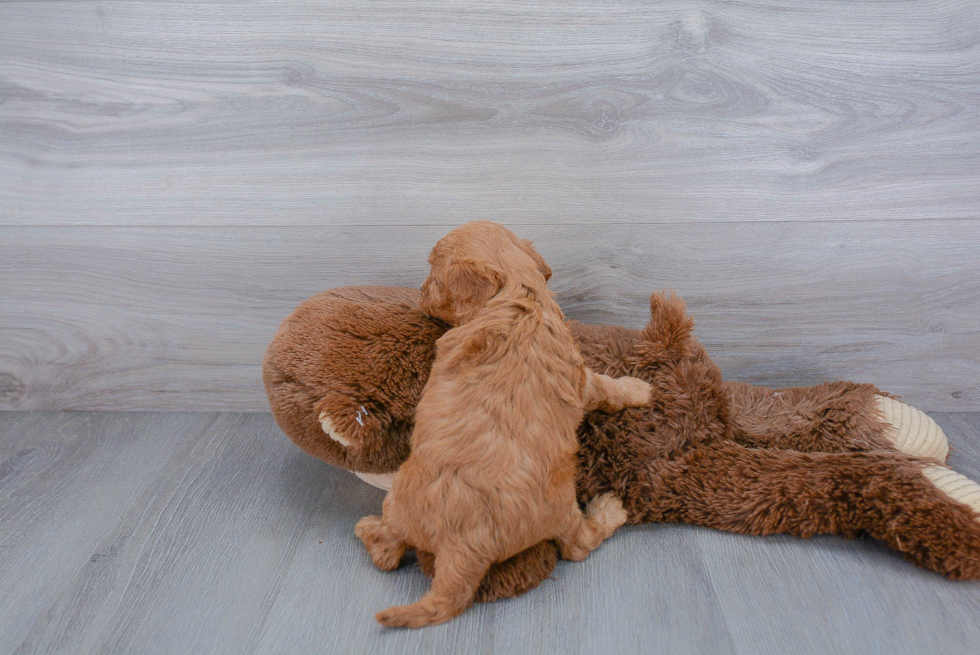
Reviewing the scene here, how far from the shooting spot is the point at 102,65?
55.9 inches

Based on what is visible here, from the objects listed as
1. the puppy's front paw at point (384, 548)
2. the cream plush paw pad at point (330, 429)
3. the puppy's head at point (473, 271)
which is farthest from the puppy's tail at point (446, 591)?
the puppy's head at point (473, 271)

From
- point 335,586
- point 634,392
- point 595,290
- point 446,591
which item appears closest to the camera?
point 446,591

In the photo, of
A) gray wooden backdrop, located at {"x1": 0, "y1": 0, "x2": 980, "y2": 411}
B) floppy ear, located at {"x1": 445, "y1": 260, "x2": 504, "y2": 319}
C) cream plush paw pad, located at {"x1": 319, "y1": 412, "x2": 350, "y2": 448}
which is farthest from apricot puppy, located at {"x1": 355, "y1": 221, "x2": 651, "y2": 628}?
gray wooden backdrop, located at {"x1": 0, "y1": 0, "x2": 980, "y2": 411}

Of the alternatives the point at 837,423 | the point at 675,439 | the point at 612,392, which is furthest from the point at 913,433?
the point at 612,392

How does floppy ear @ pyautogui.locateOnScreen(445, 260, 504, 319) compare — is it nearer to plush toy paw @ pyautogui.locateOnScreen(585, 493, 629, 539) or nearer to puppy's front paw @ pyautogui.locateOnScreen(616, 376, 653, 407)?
puppy's front paw @ pyautogui.locateOnScreen(616, 376, 653, 407)

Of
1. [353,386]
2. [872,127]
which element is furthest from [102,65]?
[872,127]

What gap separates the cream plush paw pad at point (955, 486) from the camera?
110 cm

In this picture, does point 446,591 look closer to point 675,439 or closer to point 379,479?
point 379,479

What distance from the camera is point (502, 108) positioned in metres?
1.37

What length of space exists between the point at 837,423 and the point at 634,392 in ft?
1.37

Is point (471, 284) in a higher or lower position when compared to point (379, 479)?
higher

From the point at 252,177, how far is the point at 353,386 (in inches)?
22.2

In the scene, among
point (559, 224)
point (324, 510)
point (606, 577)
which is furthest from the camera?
point (559, 224)

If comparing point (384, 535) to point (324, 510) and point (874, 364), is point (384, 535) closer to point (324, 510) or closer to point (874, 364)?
point (324, 510)
